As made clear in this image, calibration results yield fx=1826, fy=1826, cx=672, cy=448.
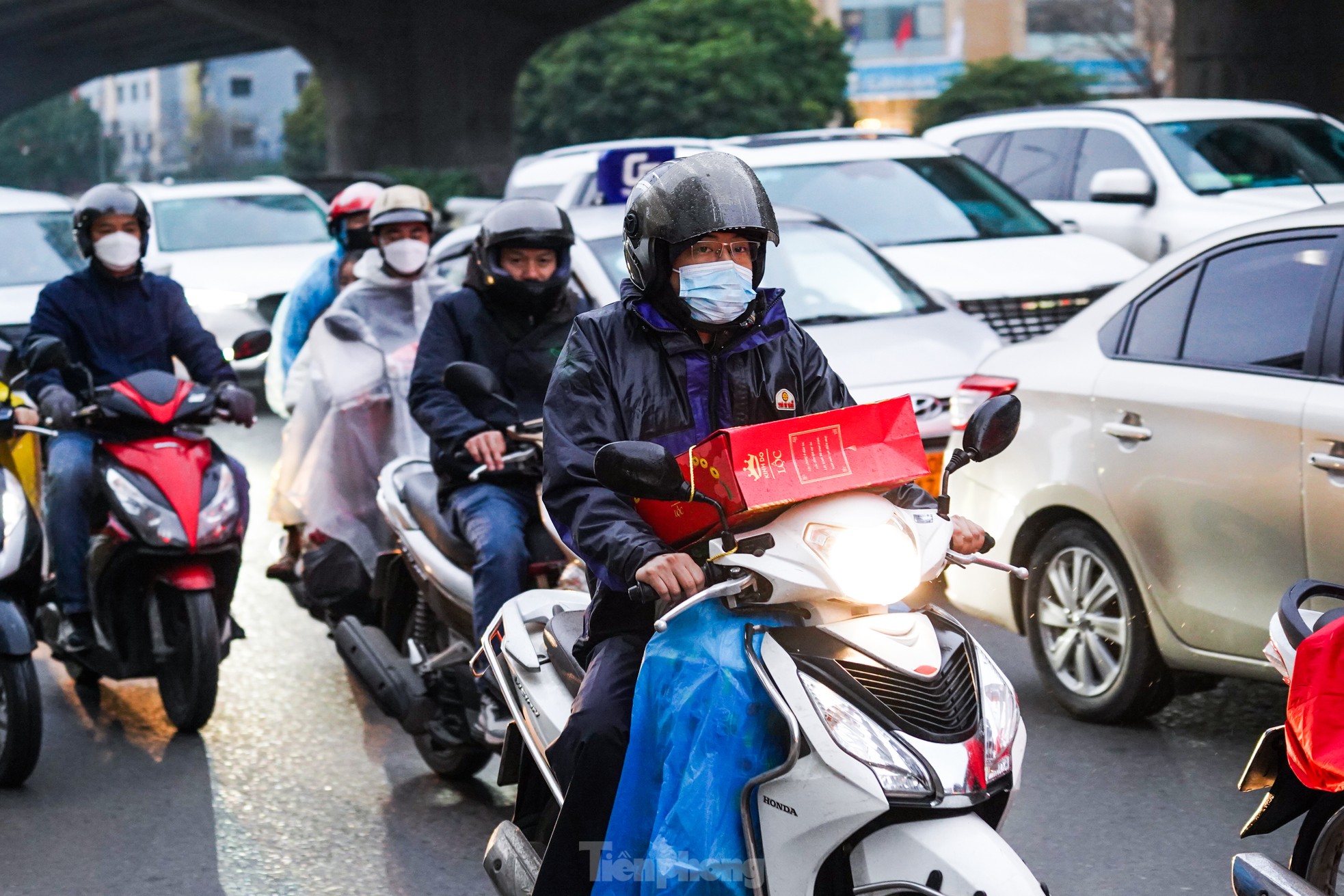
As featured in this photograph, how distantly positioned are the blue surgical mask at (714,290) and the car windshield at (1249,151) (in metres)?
8.84

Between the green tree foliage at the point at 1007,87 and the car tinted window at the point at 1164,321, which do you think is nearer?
the car tinted window at the point at 1164,321

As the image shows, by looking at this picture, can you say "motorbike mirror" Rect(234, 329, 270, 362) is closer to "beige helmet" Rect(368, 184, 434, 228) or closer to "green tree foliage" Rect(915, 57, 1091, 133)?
"beige helmet" Rect(368, 184, 434, 228)

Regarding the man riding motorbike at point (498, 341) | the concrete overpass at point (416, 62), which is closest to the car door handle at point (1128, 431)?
the man riding motorbike at point (498, 341)

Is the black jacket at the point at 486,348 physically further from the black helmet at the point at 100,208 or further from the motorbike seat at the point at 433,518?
the black helmet at the point at 100,208

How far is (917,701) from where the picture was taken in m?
3.06

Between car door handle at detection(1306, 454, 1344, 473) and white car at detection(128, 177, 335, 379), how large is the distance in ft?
31.8

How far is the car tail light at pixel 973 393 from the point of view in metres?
6.38

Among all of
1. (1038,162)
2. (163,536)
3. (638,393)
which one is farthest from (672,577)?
(1038,162)

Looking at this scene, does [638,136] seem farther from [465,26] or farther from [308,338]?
[308,338]

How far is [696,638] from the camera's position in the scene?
3.21m

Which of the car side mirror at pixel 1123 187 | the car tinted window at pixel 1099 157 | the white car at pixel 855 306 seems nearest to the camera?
the white car at pixel 855 306

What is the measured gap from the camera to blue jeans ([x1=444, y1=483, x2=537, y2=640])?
509 cm

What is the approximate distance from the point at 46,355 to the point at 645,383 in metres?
3.22

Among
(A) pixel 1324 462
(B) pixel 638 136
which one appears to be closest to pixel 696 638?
(A) pixel 1324 462
